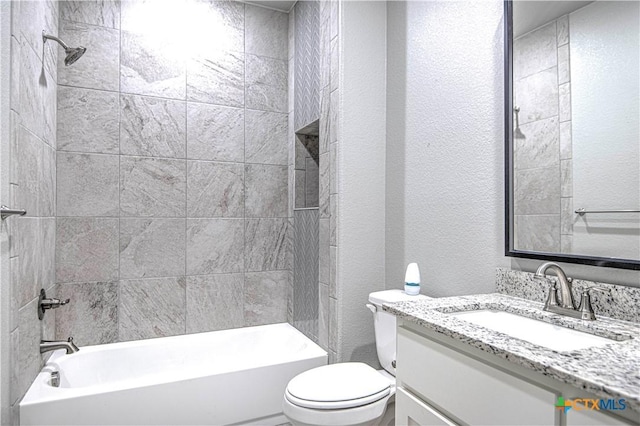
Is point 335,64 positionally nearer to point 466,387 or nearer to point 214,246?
point 214,246

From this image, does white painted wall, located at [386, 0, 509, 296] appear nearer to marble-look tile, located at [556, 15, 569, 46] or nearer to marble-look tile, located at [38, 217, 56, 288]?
marble-look tile, located at [556, 15, 569, 46]

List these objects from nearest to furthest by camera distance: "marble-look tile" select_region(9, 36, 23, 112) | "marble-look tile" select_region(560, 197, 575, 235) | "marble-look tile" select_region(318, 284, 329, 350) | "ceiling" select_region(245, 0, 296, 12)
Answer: "marble-look tile" select_region(560, 197, 575, 235) < "marble-look tile" select_region(9, 36, 23, 112) < "marble-look tile" select_region(318, 284, 329, 350) < "ceiling" select_region(245, 0, 296, 12)

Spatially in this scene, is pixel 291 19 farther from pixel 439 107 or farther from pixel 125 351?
pixel 125 351

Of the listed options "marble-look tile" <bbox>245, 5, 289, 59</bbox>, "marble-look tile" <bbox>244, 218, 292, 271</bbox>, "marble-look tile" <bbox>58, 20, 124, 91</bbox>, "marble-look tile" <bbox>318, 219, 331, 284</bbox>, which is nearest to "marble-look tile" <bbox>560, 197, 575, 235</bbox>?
"marble-look tile" <bbox>318, 219, 331, 284</bbox>

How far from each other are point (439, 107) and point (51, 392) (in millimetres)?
2189

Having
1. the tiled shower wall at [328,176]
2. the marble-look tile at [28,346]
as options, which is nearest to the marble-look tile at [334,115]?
the tiled shower wall at [328,176]

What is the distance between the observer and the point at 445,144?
5.83 feet

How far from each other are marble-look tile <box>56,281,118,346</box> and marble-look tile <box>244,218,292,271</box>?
2.83 feet

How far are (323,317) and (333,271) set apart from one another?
0.31 meters

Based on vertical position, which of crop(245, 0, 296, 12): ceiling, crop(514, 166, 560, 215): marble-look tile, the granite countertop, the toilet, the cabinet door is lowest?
the toilet

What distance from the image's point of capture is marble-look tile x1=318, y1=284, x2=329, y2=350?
2.20 m

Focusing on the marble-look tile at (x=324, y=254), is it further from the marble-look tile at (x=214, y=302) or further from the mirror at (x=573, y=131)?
the mirror at (x=573, y=131)

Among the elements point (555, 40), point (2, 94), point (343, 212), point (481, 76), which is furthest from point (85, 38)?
point (555, 40)

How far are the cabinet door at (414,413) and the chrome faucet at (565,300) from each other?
48 cm
